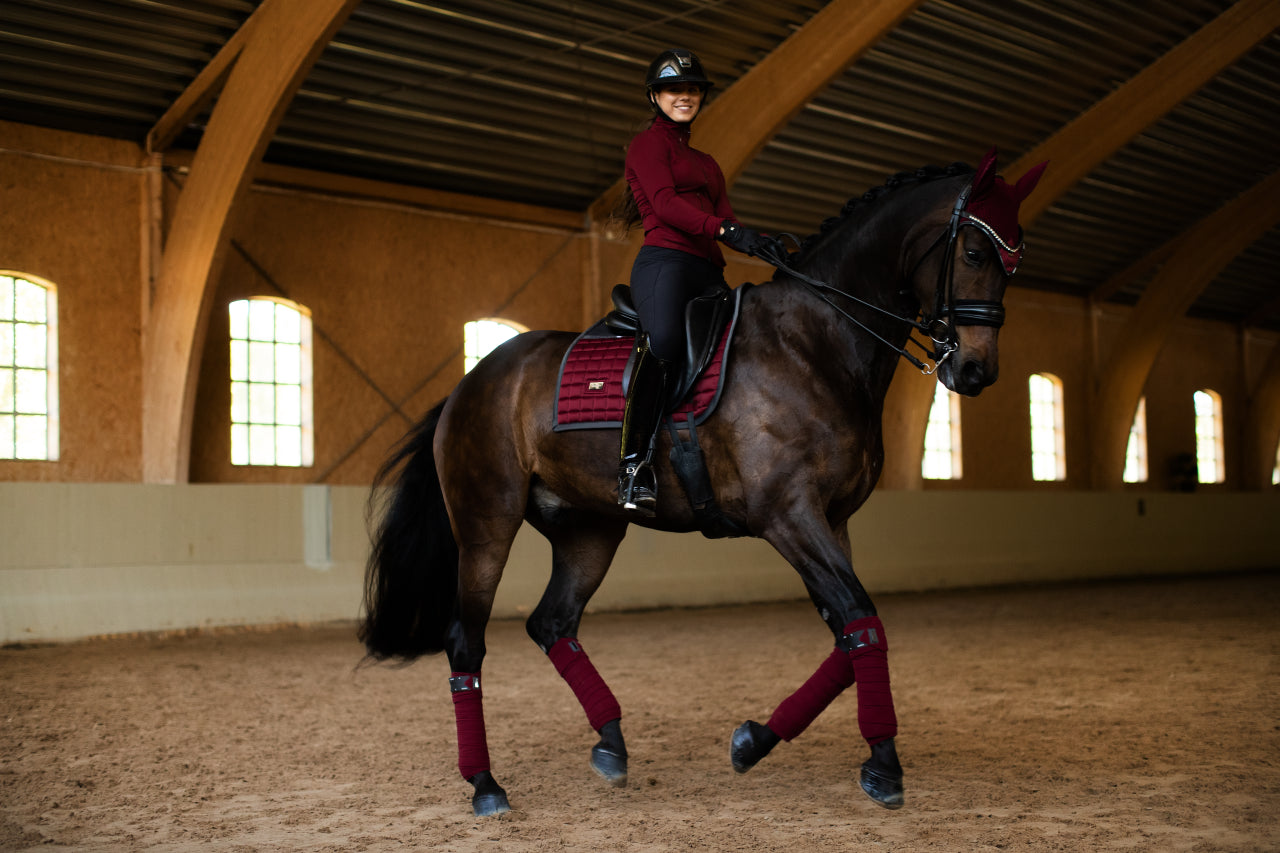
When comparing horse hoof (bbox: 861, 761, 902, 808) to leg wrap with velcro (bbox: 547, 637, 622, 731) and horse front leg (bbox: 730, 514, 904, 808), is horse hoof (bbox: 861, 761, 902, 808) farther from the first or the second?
leg wrap with velcro (bbox: 547, 637, 622, 731)

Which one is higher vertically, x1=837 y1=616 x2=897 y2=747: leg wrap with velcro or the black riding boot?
the black riding boot

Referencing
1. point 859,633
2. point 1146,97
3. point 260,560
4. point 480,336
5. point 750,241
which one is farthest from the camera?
point 480,336

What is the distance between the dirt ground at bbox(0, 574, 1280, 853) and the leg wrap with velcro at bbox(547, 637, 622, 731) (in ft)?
0.93

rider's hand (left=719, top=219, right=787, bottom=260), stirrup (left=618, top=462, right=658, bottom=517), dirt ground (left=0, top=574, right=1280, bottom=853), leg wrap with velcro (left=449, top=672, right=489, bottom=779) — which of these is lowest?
dirt ground (left=0, top=574, right=1280, bottom=853)

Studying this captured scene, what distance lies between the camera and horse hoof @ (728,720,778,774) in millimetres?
4348

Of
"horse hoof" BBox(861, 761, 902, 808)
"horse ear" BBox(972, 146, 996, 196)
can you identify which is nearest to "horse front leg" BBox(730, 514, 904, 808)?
"horse hoof" BBox(861, 761, 902, 808)

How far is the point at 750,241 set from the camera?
4062 mm

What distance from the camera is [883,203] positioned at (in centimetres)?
424

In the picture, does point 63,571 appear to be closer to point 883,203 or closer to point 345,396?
point 345,396

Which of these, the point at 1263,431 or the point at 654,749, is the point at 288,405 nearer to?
the point at 654,749

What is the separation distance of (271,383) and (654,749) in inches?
361

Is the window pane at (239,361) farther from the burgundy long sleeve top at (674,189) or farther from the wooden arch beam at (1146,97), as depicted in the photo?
the burgundy long sleeve top at (674,189)

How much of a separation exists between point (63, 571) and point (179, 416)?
208cm

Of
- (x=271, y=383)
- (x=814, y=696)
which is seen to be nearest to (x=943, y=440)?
(x=271, y=383)
